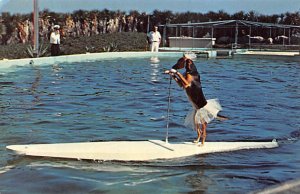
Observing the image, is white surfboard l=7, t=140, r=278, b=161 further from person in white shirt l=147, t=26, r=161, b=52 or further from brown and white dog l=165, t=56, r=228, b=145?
person in white shirt l=147, t=26, r=161, b=52

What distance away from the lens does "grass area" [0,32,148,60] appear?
23.2 meters

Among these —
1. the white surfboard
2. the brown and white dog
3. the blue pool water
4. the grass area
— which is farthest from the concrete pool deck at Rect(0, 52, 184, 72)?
the brown and white dog

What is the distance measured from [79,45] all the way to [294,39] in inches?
659

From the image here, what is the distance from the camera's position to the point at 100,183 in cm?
596

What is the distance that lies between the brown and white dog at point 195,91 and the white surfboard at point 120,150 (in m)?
0.40

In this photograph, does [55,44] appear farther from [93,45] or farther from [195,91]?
[195,91]

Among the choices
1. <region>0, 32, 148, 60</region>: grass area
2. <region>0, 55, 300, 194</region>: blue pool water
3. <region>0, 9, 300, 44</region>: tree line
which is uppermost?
<region>0, 9, 300, 44</region>: tree line

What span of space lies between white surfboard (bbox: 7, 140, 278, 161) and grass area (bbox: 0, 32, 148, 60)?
52.7 ft

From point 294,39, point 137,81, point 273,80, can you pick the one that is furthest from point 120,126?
point 294,39

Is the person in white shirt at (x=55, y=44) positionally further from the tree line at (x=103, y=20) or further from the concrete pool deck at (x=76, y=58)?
the tree line at (x=103, y=20)

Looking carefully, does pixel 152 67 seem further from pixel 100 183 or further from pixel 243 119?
pixel 100 183

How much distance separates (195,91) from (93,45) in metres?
22.5

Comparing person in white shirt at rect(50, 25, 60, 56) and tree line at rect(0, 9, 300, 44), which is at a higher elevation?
tree line at rect(0, 9, 300, 44)

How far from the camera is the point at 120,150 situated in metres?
6.96
